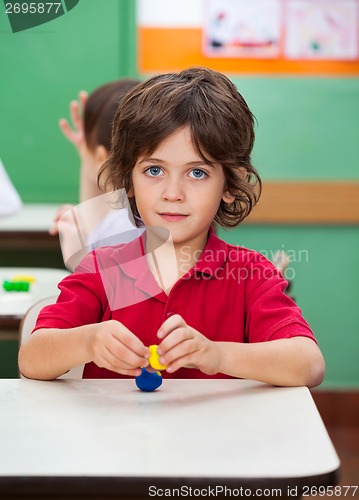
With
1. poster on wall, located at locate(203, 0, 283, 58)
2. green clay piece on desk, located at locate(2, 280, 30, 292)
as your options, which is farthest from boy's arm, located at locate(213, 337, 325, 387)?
poster on wall, located at locate(203, 0, 283, 58)

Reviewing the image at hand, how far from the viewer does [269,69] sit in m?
3.46

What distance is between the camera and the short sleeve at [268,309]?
4.41 feet

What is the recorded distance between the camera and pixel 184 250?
149 cm

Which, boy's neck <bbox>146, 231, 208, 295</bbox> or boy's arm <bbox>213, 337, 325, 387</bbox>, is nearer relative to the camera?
boy's arm <bbox>213, 337, 325, 387</bbox>

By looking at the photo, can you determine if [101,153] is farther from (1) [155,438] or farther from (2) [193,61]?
(1) [155,438]

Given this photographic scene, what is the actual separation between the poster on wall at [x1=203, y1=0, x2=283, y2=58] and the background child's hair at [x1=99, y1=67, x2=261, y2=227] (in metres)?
1.99

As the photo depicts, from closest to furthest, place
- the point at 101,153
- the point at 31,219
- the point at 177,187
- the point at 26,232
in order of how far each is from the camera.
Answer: the point at 177,187
the point at 101,153
the point at 26,232
the point at 31,219

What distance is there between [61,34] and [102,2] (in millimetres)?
191

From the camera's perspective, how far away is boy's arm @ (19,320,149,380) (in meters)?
1.16

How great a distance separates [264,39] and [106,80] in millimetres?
613

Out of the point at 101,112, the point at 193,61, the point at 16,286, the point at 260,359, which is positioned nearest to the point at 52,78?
the point at 193,61

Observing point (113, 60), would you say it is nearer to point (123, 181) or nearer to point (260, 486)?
point (123, 181)

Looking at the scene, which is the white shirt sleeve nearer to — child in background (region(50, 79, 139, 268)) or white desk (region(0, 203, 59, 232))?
white desk (region(0, 203, 59, 232))

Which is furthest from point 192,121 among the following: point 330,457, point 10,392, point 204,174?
point 330,457
